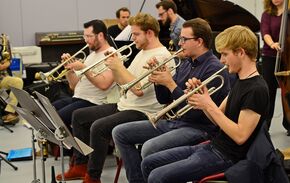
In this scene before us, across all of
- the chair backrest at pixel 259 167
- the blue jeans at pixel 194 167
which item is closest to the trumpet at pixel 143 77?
the blue jeans at pixel 194 167

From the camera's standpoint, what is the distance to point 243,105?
104 inches

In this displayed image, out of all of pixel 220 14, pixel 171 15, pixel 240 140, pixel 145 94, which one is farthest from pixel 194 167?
pixel 220 14

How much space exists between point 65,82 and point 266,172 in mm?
3225

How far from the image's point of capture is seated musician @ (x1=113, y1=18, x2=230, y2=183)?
3.28 metres

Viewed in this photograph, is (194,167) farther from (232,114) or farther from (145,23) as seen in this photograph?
(145,23)

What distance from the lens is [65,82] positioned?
215 inches

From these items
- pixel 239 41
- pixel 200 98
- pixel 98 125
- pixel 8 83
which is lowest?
pixel 8 83

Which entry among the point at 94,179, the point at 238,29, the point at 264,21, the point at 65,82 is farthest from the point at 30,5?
the point at 238,29

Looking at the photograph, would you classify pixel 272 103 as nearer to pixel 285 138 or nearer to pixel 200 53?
pixel 285 138

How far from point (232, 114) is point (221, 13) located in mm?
3826

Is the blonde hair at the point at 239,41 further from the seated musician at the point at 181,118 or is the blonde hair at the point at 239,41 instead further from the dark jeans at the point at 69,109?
the dark jeans at the point at 69,109

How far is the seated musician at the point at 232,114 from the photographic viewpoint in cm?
262

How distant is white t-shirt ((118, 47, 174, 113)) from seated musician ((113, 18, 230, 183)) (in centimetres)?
21

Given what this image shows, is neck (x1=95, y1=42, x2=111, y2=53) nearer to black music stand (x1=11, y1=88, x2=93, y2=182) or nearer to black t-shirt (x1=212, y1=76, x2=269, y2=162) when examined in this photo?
black music stand (x1=11, y1=88, x2=93, y2=182)
